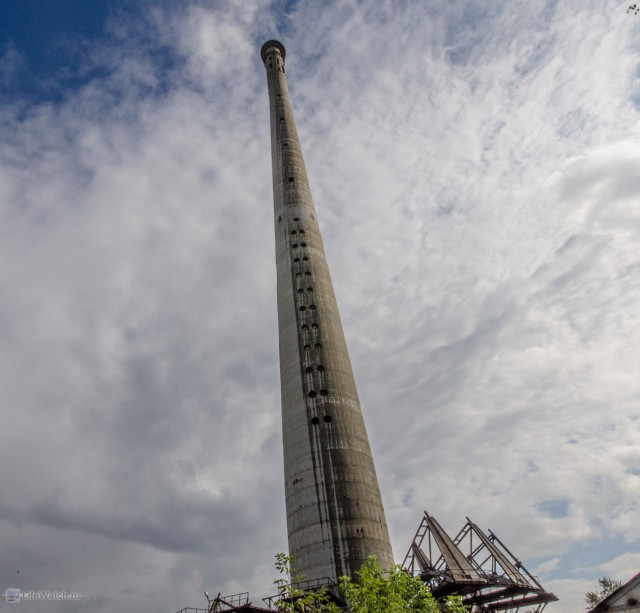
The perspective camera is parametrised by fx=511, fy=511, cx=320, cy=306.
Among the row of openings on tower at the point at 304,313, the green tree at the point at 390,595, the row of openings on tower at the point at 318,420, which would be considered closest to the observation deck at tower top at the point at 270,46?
the row of openings on tower at the point at 304,313

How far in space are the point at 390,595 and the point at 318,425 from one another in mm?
18874

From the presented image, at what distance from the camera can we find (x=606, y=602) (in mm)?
16641

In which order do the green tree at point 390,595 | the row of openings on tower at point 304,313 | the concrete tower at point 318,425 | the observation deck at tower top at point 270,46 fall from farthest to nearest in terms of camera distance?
1. the observation deck at tower top at point 270,46
2. the row of openings on tower at point 304,313
3. the concrete tower at point 318,425
4. the green tree at point 390,595

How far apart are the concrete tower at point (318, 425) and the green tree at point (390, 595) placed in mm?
12508

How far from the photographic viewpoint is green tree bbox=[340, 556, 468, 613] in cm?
1905

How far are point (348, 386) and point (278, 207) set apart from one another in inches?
900

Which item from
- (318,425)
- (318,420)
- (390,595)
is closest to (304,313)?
(318,420)

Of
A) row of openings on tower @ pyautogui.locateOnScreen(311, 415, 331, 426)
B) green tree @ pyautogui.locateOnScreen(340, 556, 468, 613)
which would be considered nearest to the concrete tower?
row of openings on tower @ pyautogui.locateOnScreen(311, 415, 331, 426)

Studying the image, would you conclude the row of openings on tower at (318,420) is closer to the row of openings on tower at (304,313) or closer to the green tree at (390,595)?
the row of openings on tower at (304,313)

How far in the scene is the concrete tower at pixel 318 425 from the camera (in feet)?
110

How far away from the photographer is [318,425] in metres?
37.9

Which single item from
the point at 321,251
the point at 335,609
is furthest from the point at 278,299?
the point at 335,609

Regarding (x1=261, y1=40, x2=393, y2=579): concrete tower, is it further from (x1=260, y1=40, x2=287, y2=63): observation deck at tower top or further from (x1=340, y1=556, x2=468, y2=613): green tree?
(x1=260, y1=40, x2=287, y2=63): observation deck at tower top

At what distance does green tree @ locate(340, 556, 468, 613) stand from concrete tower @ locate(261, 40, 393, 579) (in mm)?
12508
